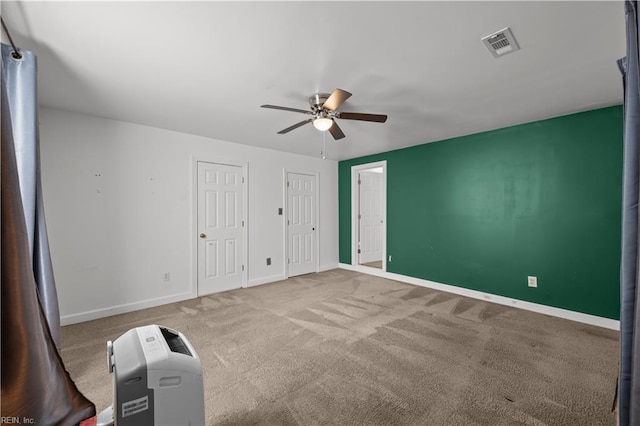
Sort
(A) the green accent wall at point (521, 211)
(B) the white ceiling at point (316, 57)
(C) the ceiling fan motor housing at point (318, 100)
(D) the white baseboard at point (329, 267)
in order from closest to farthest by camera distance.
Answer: (B) the white ceiling at point (316, 57), (C) the ceiling fan motor housing at point (318, 100), (A) the green accent wall at point (521, 211), (D) the white baseboard at point (329, 267)

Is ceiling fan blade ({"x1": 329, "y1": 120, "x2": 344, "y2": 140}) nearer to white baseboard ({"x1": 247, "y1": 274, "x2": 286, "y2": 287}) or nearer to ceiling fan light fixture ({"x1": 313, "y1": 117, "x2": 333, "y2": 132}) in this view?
ceiling fan light fixture ({"x1": 313, "y1": 117, "x2": 333, "y2": 132})

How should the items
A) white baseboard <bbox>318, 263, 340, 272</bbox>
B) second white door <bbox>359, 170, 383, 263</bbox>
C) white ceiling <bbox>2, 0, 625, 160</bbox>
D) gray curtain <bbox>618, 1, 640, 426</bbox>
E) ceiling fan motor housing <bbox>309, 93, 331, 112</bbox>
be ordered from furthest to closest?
1. second white door <bbox>359, 170, 383, 263</bbox>
2. white baseboard <bbox>318, 263, 340, 272</bbox>
3. ceiling fan motor housing <bbox>309, 93, 331, 112</bbox>
4. white ceiling <bbox>2, 0, 625, 160</bbox>
5. gray curtain <bbox>618, 1, 640, 426</bbox>

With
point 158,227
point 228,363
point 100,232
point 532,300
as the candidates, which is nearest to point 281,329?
point 228,363

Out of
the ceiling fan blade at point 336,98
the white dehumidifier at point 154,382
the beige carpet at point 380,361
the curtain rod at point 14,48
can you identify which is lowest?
the beige carpet at point 380,361

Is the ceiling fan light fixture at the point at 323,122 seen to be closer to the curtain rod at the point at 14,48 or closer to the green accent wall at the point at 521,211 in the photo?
the curtain rod at the point at 14,48

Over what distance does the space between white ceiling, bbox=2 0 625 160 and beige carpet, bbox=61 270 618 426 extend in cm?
238

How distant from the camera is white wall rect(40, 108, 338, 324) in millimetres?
3023

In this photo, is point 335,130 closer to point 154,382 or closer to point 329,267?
point 154,382

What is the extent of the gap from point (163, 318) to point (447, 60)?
387 centimetres

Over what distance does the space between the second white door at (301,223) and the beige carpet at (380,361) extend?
5.13 feet

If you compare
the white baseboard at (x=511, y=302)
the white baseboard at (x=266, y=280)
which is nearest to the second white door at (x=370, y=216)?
the white baseboard at (x=511, y=302)

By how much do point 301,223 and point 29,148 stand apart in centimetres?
401

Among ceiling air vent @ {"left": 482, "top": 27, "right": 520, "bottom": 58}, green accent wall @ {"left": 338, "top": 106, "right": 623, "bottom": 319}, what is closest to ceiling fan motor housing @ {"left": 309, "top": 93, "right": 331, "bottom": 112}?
ceiling air vent @ {"left": 482, "top": 27, "right": 520, "bottom": 58}

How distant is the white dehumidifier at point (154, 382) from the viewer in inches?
44.6
